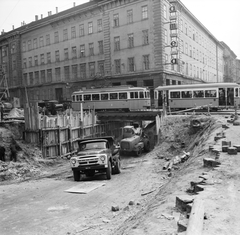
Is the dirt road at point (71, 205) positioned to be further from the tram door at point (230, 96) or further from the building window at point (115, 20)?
the building window at point (115, 20)

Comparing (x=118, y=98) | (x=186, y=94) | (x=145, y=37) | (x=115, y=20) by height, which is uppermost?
(x=115, y=20)

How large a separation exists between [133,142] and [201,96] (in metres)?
11.3

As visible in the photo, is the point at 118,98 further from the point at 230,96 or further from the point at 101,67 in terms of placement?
the point at 101,67

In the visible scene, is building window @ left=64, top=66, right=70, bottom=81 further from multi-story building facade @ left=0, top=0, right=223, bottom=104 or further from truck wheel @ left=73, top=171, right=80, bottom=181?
truck wheel @ left=73, top=171, right=80, bottom=181

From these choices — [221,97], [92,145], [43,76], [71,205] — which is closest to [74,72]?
[43,76]

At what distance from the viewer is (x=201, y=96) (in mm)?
31484

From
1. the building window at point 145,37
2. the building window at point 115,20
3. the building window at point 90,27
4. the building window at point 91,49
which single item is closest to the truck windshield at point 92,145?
the building window at point 145,37

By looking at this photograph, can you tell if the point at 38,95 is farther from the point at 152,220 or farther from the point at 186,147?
the point at 152,220

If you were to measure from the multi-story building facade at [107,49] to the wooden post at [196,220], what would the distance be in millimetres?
36830

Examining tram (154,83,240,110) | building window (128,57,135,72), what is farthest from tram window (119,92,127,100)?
building window (128,57,135,72)

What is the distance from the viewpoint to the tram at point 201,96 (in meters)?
30.4

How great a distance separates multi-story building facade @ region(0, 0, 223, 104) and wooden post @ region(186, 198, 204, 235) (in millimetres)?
36830

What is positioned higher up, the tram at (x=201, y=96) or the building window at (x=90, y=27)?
the building window at (x=90, y=27)

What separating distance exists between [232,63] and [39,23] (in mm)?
62812
